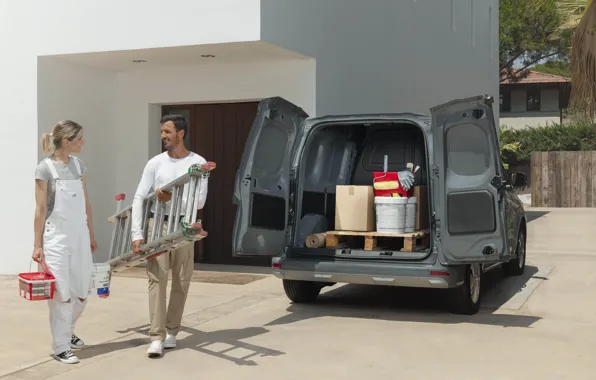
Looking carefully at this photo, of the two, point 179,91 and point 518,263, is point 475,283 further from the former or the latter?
point 179,91

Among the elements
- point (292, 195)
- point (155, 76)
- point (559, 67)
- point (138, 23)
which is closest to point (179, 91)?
point (155, 76)

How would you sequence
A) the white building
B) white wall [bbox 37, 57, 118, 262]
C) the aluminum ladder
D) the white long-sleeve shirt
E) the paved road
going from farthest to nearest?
white wall [bbox 37, 57, 118, 262] → the white building → the white long-sleeve shirt → the aluminum ladder → the paved road

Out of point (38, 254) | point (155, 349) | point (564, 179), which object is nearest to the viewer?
point (38, 254)

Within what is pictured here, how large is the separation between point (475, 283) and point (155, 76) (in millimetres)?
6303

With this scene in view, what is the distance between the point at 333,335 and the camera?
7531 millimetres

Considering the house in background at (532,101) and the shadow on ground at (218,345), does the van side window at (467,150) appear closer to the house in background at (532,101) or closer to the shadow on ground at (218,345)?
the shadow on ground at (218,345)

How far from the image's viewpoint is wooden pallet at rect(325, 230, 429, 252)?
8.52 metres

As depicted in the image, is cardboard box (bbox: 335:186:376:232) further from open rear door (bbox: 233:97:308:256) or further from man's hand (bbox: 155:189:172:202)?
man's hand (bbox: 155:189:172:202)

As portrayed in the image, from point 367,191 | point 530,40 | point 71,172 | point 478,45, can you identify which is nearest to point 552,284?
point 367,191

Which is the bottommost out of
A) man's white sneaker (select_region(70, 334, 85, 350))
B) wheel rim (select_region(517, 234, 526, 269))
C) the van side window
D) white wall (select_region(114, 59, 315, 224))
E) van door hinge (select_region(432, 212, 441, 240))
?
man's white sneaker (select_region(70, 334, 85, 350))

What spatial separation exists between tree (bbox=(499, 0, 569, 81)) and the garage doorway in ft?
90.0

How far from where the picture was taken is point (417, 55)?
16.6 metres

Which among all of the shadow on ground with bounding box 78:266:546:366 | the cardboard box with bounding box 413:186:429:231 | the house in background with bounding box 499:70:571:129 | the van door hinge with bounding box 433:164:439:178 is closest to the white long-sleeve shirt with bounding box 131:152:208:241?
the shadow on ground with bounding box 78:266:546:366

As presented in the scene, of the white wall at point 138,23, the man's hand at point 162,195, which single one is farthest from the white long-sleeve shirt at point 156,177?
the white wall at point 138,23
